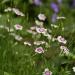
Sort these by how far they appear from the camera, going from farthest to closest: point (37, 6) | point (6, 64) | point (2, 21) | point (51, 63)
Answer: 1. point (37, 6)
2. point (2, 21)
3. point (51, 63)
4. point (6, 64)

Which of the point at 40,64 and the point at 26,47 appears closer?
the point at 40,64

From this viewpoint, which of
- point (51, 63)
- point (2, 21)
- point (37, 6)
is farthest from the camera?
point (37, 6)

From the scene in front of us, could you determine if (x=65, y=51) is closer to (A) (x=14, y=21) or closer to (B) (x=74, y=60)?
(B) (x=74, y=60)

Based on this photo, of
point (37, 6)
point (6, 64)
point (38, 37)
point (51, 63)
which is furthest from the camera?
point (37, 6)

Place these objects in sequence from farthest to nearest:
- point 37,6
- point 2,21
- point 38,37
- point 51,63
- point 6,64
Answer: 1. point 37,6
2. point 2,21
3. point 38,37
4. point 51,63
5. point 6,64

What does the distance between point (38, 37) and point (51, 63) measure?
0.44 m

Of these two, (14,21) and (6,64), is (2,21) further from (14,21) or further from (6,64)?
(6,64)

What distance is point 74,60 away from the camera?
4.42 m

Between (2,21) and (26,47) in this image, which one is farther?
(2,21)

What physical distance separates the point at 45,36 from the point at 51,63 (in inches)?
19.4

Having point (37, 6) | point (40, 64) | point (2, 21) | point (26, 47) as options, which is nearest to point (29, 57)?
point (40, 64)

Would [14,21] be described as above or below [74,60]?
above

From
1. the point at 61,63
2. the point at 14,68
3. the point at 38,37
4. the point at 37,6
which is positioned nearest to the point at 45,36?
the point at 38,37

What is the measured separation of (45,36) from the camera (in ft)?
15.2
